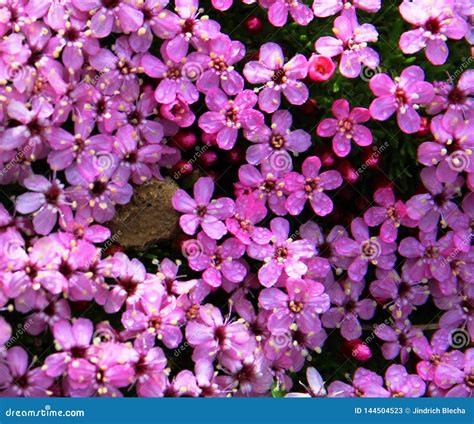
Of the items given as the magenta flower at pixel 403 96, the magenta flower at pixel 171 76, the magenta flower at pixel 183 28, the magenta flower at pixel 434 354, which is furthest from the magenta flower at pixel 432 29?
the magenta flower at pixel 434 354

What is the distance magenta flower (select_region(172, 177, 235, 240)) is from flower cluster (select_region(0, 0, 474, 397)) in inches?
0.4

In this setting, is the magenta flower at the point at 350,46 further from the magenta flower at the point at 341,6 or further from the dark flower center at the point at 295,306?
the dark flower center at the point at 295,306

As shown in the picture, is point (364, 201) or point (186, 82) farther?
point (364, 201)

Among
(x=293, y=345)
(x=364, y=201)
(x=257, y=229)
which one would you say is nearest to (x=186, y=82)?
(x=257, y=229)

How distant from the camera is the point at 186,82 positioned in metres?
3.76

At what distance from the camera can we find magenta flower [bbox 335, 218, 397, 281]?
3.94m

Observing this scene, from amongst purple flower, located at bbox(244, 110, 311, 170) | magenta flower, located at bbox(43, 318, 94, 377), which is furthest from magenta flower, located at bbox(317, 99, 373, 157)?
magenta flower, located at bbox(43, 318, 94, 377)

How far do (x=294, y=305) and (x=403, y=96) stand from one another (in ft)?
3.78

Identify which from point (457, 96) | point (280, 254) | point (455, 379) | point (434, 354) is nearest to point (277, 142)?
point (280, 254)

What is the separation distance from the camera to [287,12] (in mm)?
3863

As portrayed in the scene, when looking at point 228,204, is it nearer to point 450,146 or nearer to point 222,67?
point 222,67

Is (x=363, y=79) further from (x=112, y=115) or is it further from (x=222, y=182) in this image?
(x=112, y=115)

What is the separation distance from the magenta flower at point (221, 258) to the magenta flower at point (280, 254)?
75 mm

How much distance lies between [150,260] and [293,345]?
0.84m
